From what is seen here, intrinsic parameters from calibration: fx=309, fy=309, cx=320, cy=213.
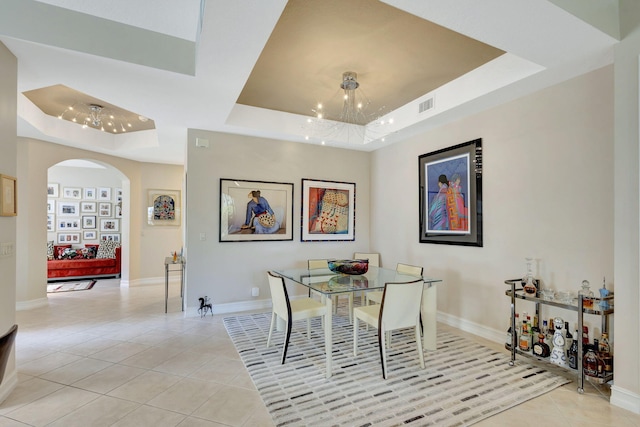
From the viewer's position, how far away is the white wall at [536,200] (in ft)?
8.48

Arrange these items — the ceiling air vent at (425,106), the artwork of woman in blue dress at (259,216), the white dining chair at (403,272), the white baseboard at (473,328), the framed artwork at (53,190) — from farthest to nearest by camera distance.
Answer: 1. the framed artwork at (53,190)
2. the artwork of woman in blue dress at (259,216)
3. the ceiling air vent at (425,106)
4. the white dining chair at (403,272)
5. the white baseboard at (473,328)

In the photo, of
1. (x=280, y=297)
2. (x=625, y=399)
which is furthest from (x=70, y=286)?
(x=625, y=399)

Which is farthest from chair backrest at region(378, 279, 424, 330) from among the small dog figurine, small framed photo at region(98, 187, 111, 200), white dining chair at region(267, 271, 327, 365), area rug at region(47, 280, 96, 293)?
small framed photo at region(98, 187, 111, 200)

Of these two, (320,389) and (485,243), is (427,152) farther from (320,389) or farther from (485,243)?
(320,389)

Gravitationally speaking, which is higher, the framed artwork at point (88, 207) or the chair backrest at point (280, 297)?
the framed artwork at point (88, 207)

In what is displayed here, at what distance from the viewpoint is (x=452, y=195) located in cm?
387

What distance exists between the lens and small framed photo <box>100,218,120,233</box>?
8.07 m

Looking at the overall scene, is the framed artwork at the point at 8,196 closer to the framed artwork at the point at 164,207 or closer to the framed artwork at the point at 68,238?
the framed artwork at the point at 164,207

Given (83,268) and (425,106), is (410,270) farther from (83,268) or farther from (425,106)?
(83,268)

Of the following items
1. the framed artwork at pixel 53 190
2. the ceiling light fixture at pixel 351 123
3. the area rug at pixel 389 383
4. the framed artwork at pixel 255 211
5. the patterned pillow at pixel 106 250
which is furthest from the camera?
the framed artwork at pixel 53 190

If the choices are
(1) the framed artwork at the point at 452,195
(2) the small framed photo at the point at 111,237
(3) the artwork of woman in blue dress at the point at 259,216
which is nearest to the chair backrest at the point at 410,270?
(1) the framed artwork at the point at 452,195

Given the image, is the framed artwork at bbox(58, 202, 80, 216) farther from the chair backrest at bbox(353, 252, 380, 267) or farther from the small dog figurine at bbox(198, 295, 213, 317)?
the chair backrest at bbox(353, 252, 380, 267)

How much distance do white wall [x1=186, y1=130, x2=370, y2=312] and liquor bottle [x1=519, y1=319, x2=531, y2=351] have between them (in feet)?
9.30

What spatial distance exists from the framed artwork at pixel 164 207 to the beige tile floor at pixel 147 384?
9.17 ft
